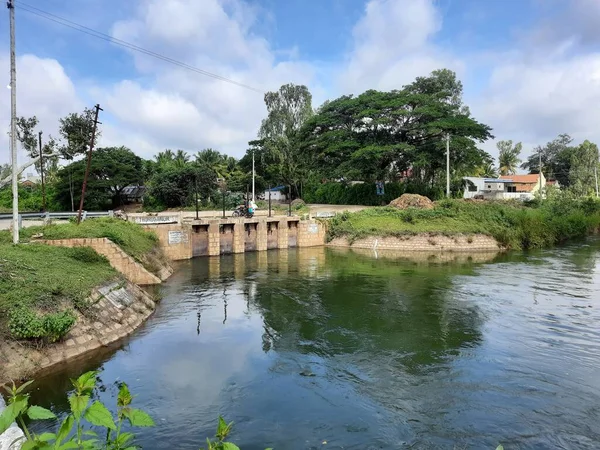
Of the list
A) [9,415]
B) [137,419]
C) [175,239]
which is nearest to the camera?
[9,415]

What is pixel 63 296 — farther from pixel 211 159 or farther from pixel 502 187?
pixel 502 187

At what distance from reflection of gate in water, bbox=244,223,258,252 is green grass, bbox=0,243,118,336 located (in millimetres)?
18475

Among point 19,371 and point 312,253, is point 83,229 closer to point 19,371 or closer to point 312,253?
point 19,371

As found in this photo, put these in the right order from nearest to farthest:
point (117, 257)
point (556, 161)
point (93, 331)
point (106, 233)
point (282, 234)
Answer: point (93, 331), point (117, 257), point (106, 233), point (282, 234), point (556, 161)

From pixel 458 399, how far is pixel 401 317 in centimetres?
693

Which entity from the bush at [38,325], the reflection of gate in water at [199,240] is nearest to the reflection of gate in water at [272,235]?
the reflection of gate in water at [199,240]

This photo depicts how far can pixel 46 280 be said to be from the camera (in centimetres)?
1380

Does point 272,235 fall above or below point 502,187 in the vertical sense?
below

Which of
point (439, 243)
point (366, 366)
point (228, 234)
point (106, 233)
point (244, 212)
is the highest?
point (244, 212)

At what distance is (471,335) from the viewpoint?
15.3m

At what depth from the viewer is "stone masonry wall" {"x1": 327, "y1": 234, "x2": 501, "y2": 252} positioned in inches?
1462

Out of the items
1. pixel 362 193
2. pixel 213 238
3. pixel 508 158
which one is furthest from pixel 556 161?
pixel 213 238

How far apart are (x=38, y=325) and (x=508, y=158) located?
93.6 meters

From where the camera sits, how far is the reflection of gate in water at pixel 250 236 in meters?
36.7
